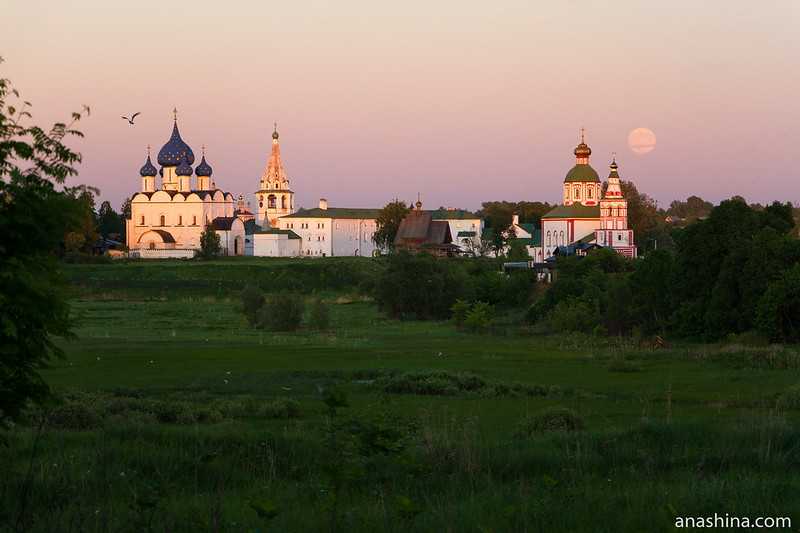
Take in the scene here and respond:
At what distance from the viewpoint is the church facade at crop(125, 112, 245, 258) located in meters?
129

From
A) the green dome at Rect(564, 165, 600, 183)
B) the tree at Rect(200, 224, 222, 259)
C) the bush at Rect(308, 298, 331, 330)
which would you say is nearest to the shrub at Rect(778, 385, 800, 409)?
the bush at Rect(308, 298, 331, 330)

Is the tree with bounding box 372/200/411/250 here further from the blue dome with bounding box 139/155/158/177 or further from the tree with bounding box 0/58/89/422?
the tree with bounding box 0/58/89/422

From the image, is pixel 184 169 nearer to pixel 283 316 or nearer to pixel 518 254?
pixel 518 254

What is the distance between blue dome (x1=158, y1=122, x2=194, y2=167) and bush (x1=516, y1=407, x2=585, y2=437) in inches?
4900

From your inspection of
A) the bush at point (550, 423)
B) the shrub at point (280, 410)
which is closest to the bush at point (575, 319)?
the shrub at point (280, 410)

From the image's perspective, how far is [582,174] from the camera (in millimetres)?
119312

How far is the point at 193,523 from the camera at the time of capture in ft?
29.9

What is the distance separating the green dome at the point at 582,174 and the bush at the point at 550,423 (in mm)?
103523

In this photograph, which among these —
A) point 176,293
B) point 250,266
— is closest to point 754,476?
point 176,293

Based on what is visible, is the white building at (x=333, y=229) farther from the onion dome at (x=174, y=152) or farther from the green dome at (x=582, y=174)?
the green dome at (x=582, y=174)

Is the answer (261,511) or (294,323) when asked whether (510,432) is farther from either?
(294,323)

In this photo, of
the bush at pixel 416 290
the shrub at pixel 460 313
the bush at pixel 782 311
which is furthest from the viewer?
the bush at pixel 416 290

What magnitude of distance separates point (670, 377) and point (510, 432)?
35.4ft

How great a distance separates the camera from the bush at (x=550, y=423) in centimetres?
1642
